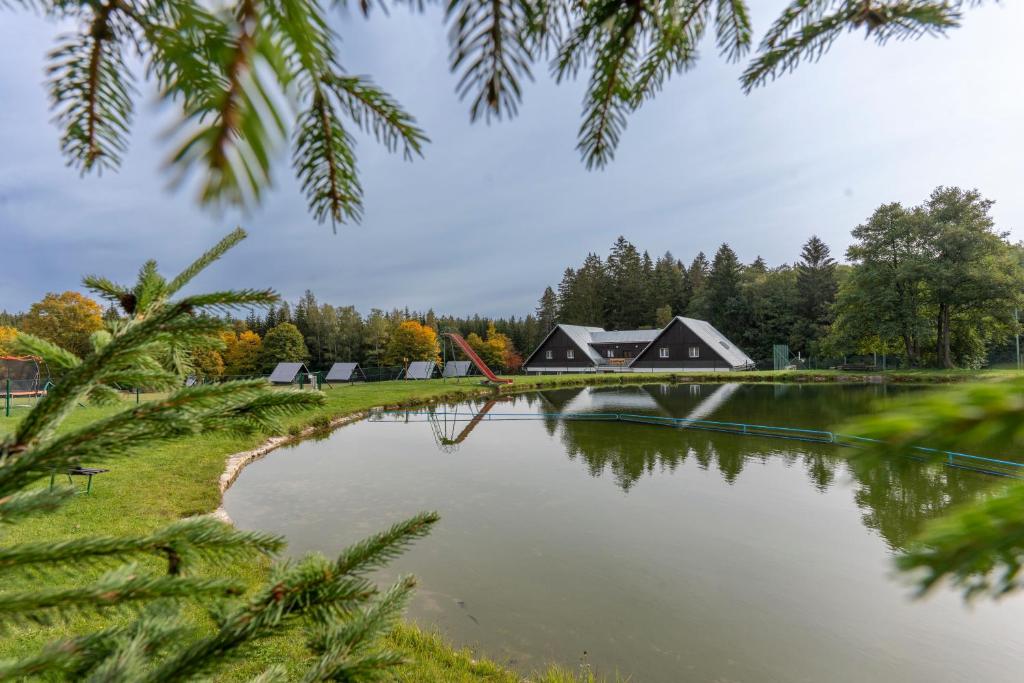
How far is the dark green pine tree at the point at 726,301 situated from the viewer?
53.2 m

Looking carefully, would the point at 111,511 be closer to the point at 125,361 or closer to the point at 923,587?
the point at 125,361

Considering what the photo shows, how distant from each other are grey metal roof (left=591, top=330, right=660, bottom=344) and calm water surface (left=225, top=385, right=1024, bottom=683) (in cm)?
3524

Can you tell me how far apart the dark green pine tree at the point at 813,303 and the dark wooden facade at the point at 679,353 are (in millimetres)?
12537

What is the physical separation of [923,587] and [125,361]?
1482mm

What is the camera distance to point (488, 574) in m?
6.49

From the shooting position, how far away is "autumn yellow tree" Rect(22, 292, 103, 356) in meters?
35.7

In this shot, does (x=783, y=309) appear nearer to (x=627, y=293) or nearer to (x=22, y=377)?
(x=627, y=293)

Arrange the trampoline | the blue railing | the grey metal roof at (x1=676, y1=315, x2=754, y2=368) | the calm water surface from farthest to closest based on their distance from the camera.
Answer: the grey metal roof at (x1=676, y1=315, x2=754, y2=368)
the trampoline
the blue railing
the calm water surface

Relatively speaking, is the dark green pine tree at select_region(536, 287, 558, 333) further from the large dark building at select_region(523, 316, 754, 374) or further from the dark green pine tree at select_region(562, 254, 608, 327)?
the large dark building at select_region(523, 316, 754, 374)

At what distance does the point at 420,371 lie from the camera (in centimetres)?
4072

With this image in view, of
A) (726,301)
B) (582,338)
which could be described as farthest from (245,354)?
(726,301)

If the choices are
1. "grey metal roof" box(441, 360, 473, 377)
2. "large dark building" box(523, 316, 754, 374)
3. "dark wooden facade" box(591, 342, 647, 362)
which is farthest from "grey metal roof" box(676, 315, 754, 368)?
"grey metal roof" box(441, 360, 473, 377)

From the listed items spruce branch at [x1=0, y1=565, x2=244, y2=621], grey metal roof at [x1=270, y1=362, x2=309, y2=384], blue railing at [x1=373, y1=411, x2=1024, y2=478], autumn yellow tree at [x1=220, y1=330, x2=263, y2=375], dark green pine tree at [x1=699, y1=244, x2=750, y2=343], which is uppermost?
dark green pine tree at [x1=699, y1=244, x2=750, y2=343]

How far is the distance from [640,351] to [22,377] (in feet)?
149
